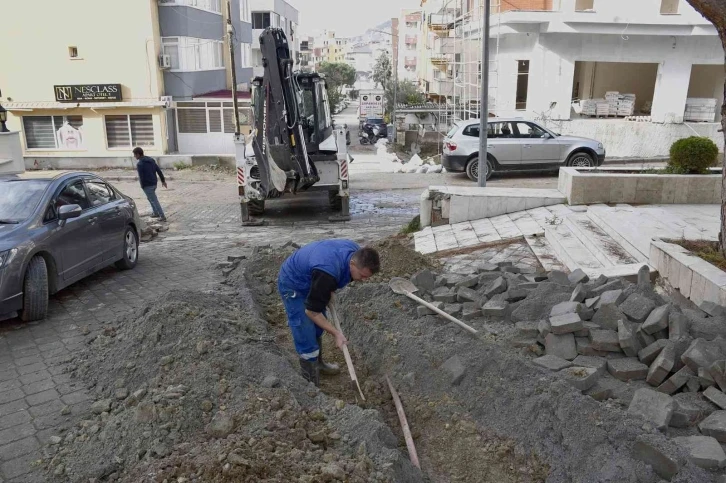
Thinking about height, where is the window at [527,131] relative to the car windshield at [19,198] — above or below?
above

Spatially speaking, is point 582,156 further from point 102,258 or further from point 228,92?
point 228,92

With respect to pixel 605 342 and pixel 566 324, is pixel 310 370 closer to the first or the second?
pixel 566 324

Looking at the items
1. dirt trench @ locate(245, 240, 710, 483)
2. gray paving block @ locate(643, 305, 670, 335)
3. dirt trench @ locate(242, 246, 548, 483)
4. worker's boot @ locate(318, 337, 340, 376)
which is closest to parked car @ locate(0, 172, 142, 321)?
dirt trench @ locate(242, 246, 548, 483)

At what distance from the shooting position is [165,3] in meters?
23.2

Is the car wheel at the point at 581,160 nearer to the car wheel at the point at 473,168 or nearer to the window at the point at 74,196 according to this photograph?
the car wheel at the point at 473,168

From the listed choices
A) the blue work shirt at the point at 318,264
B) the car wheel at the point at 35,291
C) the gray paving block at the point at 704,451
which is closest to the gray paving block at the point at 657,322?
the gray paving block at the point at 704,451

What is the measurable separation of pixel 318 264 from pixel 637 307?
2696 mm

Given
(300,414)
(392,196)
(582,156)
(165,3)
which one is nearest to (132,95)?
(165,3)

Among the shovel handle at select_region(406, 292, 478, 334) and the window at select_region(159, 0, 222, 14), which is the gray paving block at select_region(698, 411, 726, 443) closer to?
the shovel handle at select_region(406, 292, 478, 334)

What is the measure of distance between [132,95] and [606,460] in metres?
23.6

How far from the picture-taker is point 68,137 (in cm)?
2428

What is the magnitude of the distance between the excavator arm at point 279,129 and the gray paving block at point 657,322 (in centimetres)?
819

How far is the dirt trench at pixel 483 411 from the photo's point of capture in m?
3.74

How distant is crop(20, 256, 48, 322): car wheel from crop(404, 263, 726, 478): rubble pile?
4.22m
